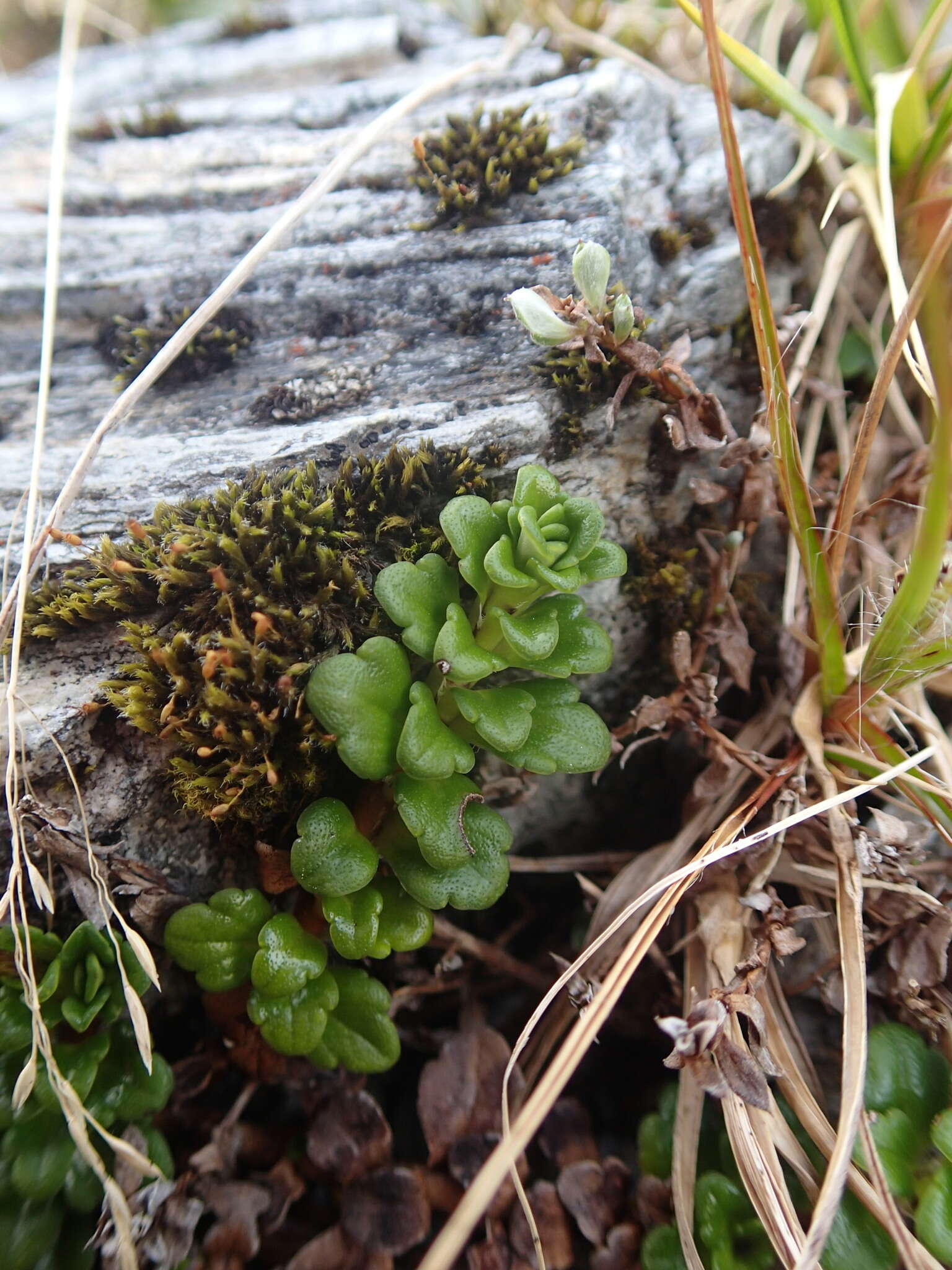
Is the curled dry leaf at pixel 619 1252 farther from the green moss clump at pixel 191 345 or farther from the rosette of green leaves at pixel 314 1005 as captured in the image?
the green moss clump at pixel 191 345

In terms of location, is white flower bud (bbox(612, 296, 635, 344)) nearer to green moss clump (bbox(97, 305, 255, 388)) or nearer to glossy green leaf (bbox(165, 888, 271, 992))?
green moss clump (bbox(97, 305, 255, 388))

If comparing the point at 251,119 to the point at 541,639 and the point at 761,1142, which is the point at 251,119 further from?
the point at 761,1142

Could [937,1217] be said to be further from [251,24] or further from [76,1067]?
[251,24]

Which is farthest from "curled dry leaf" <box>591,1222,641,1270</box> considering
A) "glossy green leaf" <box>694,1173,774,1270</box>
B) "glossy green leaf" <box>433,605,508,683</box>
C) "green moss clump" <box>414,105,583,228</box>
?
"green moss clump" <box>414,105,583,228</box>

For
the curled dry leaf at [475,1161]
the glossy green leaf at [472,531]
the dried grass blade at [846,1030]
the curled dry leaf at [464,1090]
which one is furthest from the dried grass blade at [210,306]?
the dried grass blade at [846,1030]

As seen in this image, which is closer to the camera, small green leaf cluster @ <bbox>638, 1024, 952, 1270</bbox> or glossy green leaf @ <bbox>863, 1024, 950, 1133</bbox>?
small green leaf cluster @ <bbox>638, 1024, 952, 1270</bbox>

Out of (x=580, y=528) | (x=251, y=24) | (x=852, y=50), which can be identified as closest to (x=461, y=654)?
(x=580, y=528)

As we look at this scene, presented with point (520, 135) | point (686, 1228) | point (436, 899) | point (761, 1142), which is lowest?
point (686, 1228)

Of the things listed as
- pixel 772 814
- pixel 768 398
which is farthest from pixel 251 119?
pixel 772 814
